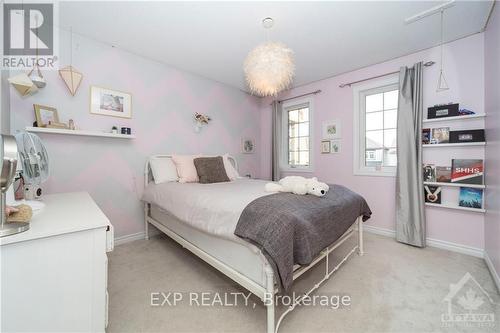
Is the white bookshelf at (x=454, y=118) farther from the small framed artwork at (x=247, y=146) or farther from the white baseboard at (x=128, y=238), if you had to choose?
the white baseboard at (x=128, y=238)

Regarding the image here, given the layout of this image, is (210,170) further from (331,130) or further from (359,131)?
(359,131)

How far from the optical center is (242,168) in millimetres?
4145

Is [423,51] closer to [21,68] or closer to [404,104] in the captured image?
[404,104]

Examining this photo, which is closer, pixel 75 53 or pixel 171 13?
pixel 171 13

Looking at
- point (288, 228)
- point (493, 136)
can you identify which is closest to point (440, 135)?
point (493, 136)

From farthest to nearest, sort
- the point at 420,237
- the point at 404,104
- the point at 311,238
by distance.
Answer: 1. the point at 404,104
2. the point at 420,237
3. the point at 311,238

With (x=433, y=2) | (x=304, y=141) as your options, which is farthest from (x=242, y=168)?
(x=433, y=2)

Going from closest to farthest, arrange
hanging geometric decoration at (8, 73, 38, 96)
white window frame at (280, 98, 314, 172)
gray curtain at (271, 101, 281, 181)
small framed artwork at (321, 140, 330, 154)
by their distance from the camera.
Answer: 1. hanging geometric decoration at (8, 73, 38, 96)
2. small framed artwork at (321, 140, 330, 154)
3. white window frame at (280, 98, 314, 172)
4. gray curtain at (271, 101, 281, 181)

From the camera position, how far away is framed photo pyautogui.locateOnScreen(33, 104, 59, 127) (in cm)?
204

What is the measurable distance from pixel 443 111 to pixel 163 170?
3.45 metres

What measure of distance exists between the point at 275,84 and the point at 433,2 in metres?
1.59

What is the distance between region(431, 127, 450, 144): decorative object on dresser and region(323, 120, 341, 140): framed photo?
1156 mm

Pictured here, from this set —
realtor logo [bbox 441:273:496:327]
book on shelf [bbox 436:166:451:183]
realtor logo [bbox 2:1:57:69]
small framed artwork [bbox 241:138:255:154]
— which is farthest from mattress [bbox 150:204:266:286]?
book on shelf [bbox 436:166:451:183]

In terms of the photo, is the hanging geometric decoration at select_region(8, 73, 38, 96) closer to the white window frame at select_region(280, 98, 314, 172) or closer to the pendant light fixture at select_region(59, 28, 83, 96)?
the pendant light fixture at select_region(59, 28, 83, 96)
